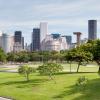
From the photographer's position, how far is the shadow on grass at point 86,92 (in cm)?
4128

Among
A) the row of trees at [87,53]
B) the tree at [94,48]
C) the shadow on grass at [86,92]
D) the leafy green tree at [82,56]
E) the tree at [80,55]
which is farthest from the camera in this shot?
the tree at [94,48]

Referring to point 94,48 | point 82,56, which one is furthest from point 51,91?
point 94,48

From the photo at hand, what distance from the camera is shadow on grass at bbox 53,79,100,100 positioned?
4128 cm

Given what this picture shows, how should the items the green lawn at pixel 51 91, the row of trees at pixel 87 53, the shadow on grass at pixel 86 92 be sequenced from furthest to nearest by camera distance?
1. the row of trees at pixel 87 53
2. the green lawn at pixel 51 91
3. the shadow on grass at pixel 86 92

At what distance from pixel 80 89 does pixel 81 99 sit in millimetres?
5627

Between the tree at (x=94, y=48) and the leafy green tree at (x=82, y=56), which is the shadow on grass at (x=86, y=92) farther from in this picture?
the tree at (x=94, y=48)

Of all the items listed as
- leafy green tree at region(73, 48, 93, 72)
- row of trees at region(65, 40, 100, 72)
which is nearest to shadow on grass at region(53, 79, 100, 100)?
leafy green tree at region(73, 48, 93, 72)

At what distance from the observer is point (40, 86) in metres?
51.5

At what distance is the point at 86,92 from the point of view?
144ft

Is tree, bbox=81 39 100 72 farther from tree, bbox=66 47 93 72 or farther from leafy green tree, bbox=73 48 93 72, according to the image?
leafy green tree, bbox=73 48 93 72

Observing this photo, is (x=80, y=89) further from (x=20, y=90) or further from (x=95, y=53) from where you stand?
(x=95, y=53)

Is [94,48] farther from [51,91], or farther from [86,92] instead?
[86,92]

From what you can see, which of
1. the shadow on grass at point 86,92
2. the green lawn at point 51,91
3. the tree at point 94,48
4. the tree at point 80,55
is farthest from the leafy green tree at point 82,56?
the shadow on grass at point 86,92

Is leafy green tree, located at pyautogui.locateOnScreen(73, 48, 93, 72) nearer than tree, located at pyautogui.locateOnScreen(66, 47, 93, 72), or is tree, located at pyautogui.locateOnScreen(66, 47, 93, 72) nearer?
leafy green tree, located at pyautogui.locateOnScreen(73, 48, 93, 72)
